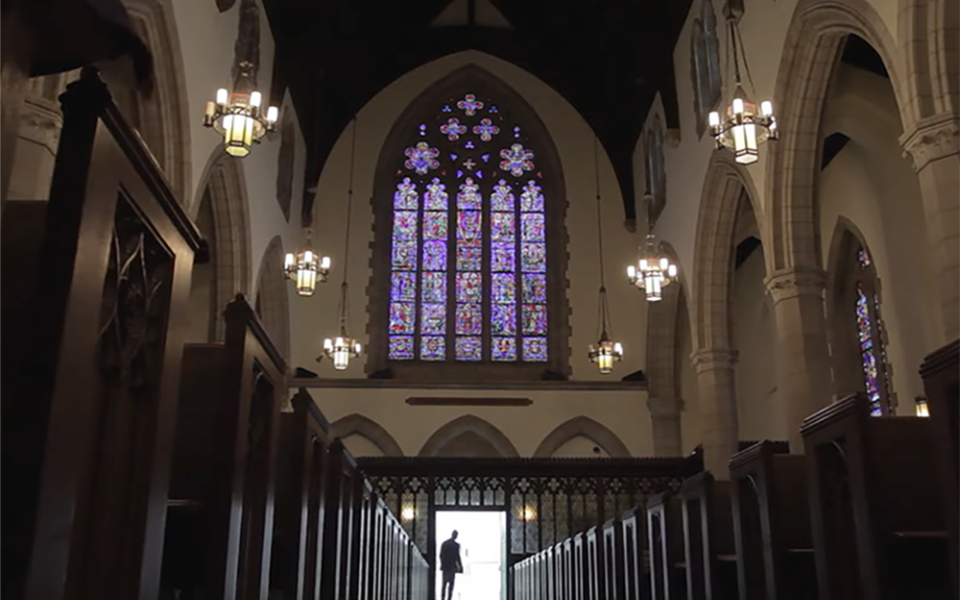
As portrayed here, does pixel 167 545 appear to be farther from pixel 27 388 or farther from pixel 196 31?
pixel 196 31

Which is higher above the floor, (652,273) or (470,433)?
(652,273)

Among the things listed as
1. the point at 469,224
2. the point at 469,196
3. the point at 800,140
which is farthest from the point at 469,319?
the point at 800,140

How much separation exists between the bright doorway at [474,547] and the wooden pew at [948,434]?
14.7 meters

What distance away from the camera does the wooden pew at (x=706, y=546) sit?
491 centimetres

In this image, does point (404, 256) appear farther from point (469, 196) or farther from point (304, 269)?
point (304, 269)

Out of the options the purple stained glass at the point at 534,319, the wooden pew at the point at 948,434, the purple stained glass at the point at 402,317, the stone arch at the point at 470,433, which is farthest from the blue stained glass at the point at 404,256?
the wooden pew at the point at 948,434

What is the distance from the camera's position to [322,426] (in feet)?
13.5

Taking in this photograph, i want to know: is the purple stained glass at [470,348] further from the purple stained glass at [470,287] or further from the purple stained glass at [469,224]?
the purple stained glass at [469,224]

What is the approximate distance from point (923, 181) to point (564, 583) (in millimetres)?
4899

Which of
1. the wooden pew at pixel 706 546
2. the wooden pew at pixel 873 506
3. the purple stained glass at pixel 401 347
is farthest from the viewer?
the purple stained glass at pixel 401 347

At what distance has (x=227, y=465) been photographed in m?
2.63

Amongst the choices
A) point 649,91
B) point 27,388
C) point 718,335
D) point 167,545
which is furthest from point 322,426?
point 649,91

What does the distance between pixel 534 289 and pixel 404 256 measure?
281 cm

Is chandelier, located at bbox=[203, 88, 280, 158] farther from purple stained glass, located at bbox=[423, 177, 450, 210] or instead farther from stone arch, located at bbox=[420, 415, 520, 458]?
purple stained glass, located at bbox=[423, 177, 450, 210]
